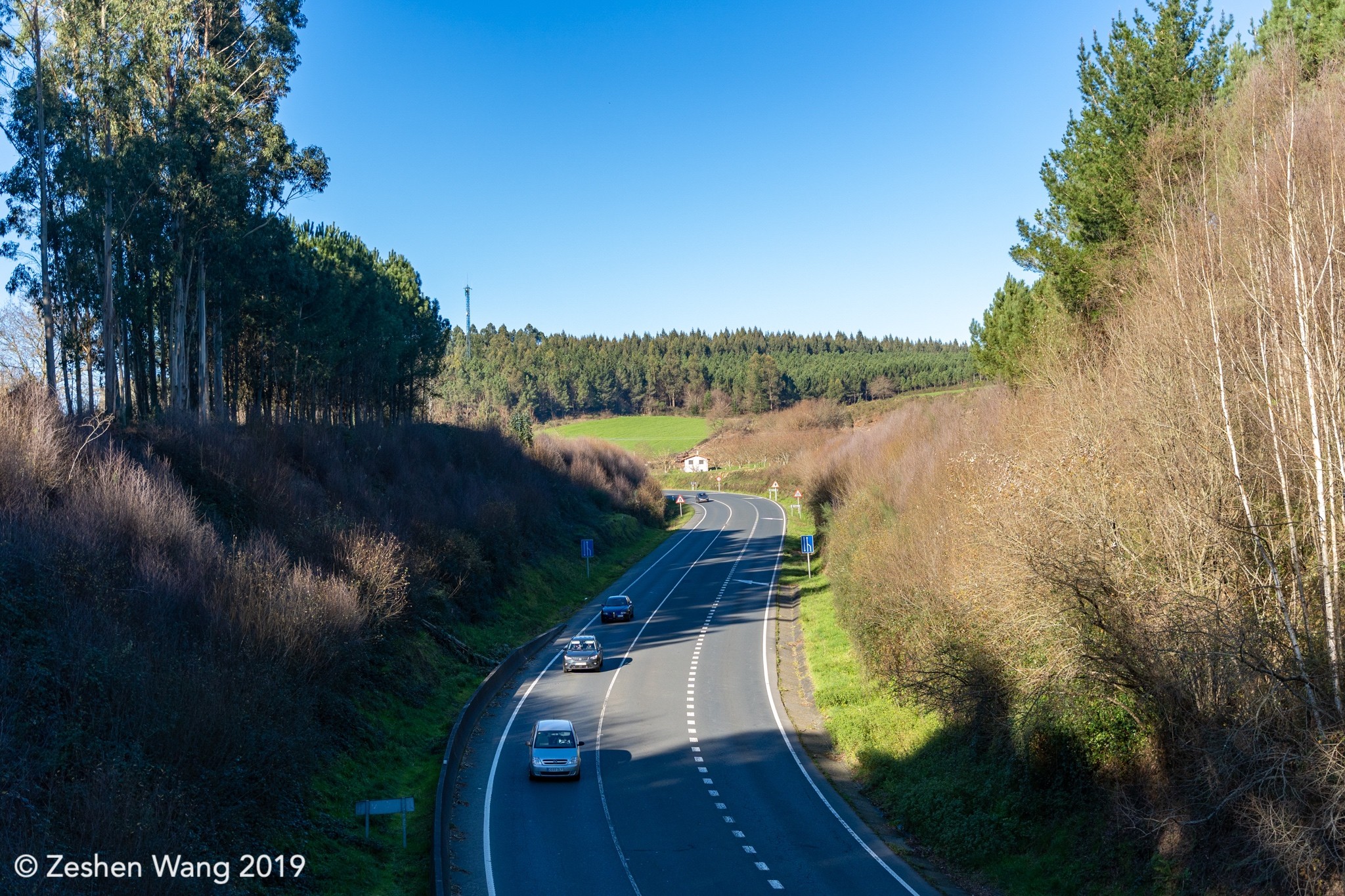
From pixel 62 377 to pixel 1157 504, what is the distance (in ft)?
145

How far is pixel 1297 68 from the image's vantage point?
17484mm

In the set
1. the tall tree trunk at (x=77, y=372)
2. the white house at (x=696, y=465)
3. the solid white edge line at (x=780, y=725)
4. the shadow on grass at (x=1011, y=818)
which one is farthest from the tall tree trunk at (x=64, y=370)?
the white house at (x=696, y=465)

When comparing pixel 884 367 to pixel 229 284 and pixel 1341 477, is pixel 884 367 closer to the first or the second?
pixel 229 284

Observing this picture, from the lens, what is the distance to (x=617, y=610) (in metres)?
43.6

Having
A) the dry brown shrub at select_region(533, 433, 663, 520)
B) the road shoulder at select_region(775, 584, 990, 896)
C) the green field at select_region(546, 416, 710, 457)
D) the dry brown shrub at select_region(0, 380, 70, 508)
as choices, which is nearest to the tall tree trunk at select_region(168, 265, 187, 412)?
the dry brown shrub at select_region(0, 380, 70, 508)

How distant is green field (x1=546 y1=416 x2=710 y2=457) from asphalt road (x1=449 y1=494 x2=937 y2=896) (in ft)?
360

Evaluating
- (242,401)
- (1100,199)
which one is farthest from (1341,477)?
(242,401)

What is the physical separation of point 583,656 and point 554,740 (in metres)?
A: 11.2

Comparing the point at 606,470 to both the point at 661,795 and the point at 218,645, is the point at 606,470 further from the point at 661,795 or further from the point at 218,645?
the point at 218,645

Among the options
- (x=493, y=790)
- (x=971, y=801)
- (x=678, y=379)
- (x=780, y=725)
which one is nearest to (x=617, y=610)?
(x=780, y=725)

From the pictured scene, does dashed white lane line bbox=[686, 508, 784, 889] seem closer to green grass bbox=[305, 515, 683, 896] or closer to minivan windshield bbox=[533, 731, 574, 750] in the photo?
minivan windshield bbox=[533, 731, 574, 750]

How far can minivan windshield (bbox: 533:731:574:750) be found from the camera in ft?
73.9

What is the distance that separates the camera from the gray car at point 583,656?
33812mm

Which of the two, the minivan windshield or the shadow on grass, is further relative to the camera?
the minivan windshield
